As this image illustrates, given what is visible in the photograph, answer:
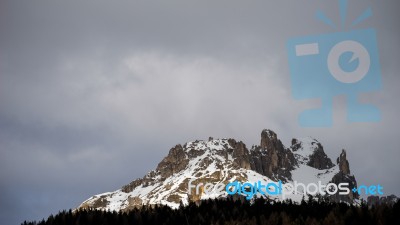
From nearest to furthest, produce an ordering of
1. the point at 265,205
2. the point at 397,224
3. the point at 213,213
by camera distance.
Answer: the point at 397,224 → the point at 213,213 → the point at 265,205

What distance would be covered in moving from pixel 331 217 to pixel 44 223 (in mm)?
5544

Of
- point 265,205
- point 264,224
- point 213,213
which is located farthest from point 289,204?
point 264,224

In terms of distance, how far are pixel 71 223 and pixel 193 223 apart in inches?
94.2

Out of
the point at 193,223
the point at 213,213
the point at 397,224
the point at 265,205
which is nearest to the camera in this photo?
the point at 397,224

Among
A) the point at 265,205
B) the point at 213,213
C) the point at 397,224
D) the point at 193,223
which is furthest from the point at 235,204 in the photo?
the point at 397,224

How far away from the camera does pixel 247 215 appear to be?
899 cm

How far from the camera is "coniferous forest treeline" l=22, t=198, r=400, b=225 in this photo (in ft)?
24.3

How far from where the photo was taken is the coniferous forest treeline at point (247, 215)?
7.41 m

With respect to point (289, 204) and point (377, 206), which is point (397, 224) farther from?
point (289, 204)

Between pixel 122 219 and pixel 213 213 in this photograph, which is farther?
pixel 213 213

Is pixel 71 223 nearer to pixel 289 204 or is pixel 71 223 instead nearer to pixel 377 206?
pixel 289 204

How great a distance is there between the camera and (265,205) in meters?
10.4

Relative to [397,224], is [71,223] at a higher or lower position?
higher

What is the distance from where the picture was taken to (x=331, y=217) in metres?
7.29
